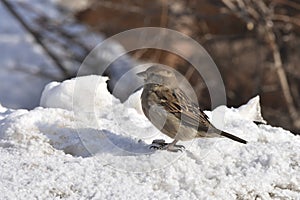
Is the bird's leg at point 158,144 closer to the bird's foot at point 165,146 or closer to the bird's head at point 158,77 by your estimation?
the bird's foot at point 165,146

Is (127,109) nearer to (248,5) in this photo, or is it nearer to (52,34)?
(248,5)

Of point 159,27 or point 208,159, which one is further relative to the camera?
point 159,27

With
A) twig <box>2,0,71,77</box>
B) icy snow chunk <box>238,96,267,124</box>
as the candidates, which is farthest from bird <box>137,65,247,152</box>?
twig <box>2,0,71,77</box>

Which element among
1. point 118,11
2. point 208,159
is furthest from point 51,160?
point 118,11

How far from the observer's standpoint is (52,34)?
658cm

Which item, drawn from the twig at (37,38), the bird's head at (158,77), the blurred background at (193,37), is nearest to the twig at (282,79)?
the blurred background at (193,37)

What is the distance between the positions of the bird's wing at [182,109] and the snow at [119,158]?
75 mm

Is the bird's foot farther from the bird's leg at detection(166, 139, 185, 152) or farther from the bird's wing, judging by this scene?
the bird's wing

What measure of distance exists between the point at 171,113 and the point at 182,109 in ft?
0.15

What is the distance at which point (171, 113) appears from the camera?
3000mm

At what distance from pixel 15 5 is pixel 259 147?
13.4 feet

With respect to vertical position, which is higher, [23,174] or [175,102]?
[175,102]

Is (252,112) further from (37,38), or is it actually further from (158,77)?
(37,38)

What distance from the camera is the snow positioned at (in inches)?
100
